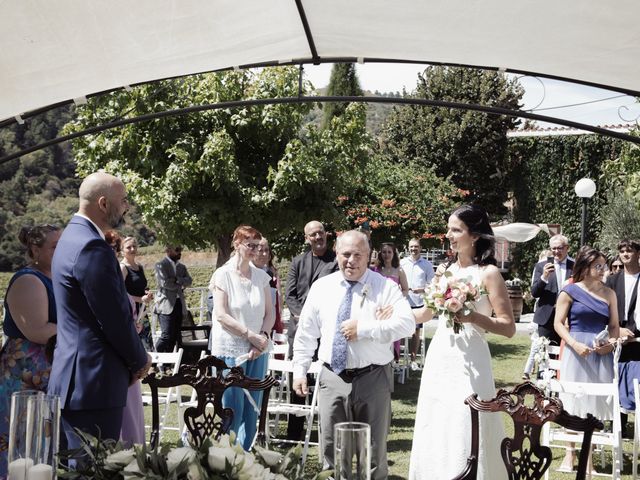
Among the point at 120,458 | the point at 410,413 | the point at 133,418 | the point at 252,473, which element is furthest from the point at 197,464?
the point at 410,413

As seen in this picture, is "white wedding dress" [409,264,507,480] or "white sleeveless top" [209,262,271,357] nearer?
"white wedding dress" [409,264,507,480]

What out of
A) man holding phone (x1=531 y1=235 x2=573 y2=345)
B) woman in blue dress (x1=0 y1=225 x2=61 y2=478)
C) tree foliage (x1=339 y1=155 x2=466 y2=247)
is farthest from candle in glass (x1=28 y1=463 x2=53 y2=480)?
tree foliage (x1=339 y1=155 x2=466 y2=247)

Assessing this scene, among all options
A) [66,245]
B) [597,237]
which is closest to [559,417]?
[66,245]

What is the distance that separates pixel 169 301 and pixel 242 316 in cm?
474

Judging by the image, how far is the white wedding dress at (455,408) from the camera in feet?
16.0

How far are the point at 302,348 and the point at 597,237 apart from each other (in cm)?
2264

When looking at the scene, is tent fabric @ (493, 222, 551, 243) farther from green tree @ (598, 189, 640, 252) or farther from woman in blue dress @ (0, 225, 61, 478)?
woman in blue dress @ (0, 225, 61, 478)

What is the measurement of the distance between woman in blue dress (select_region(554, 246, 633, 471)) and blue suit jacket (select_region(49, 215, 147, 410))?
4916 mm

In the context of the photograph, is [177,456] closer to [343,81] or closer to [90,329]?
[90,329]

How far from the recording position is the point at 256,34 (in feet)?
15.6

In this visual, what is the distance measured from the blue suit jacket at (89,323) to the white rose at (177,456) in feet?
Answer: 5.79

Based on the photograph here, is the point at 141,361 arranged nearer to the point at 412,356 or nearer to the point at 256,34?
the point at 256,34

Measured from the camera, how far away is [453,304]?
15.8ft

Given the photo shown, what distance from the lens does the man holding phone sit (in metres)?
10.5
